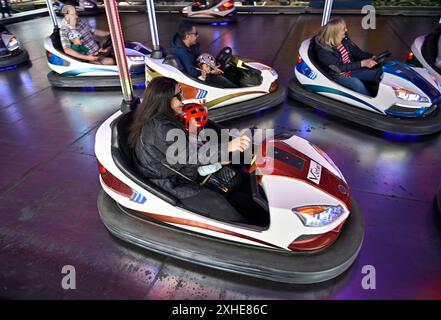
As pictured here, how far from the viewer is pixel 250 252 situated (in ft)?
4.48

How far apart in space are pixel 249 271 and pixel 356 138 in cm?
146

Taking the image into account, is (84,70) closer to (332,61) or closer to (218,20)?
(332,61)

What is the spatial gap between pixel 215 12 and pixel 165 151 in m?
5.47

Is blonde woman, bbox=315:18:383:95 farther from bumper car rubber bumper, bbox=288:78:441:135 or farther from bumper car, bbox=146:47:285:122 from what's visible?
bumper car, bbox=146:47:285:122

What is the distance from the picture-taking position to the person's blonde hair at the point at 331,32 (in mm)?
2508

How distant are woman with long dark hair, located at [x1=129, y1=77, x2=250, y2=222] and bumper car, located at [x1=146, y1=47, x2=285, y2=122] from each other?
3.91 feet

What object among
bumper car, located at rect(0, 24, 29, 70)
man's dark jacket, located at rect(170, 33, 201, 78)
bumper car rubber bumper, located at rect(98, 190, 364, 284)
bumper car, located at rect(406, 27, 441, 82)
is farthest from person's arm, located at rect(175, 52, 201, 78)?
bumper car, located at rect(0, 24, 29, 70)

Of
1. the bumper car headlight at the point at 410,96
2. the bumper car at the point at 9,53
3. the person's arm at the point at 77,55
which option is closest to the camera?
the bumper car headlight at the point at 410,96

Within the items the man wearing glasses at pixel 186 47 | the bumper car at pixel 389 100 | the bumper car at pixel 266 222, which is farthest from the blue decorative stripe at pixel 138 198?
the bumper car at pixel 389 100

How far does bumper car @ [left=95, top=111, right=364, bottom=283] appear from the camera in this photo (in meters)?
1.30

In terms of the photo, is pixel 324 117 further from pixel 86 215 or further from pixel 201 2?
pixel 201 2

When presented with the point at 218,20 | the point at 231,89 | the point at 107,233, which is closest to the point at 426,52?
the point at 231,89

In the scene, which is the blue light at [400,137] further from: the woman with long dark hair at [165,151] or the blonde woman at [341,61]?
the woman with long dark hair at [165,151]

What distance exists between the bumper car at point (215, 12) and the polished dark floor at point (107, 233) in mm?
3291
